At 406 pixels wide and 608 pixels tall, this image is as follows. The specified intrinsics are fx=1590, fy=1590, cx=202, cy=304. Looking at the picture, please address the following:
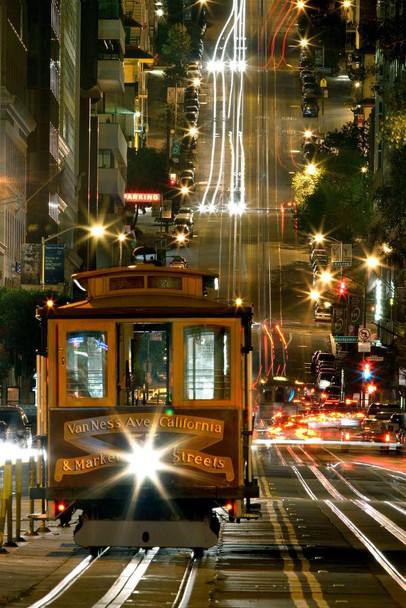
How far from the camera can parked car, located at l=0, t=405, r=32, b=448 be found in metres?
48.2

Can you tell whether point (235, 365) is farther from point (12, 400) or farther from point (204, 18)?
point (204, 18)

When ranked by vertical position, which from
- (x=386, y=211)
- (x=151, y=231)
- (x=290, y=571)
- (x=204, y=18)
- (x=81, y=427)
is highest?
(x=204, y=18)

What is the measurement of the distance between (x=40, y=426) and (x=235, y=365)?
2354 mm

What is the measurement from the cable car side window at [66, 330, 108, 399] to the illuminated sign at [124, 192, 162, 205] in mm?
118929

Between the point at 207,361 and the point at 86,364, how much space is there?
137 centimetres

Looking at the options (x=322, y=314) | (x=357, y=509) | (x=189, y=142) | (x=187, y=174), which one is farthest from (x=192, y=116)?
(x=357, y=509)

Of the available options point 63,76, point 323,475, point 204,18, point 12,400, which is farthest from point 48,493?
point 204,18

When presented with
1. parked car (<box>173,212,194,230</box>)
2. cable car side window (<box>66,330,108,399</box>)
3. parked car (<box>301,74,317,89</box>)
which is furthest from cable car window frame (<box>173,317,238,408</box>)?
parked car (<box>301,74,317,89</box>)

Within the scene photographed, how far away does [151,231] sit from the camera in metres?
135

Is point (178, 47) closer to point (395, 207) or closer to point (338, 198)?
point (338, 198)

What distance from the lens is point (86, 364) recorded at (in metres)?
18.0

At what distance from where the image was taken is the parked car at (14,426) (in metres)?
48.2

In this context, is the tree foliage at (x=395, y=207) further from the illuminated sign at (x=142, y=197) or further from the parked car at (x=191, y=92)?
the parked car at (x=191, y=92)

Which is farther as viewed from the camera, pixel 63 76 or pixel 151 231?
pixel 151 231
